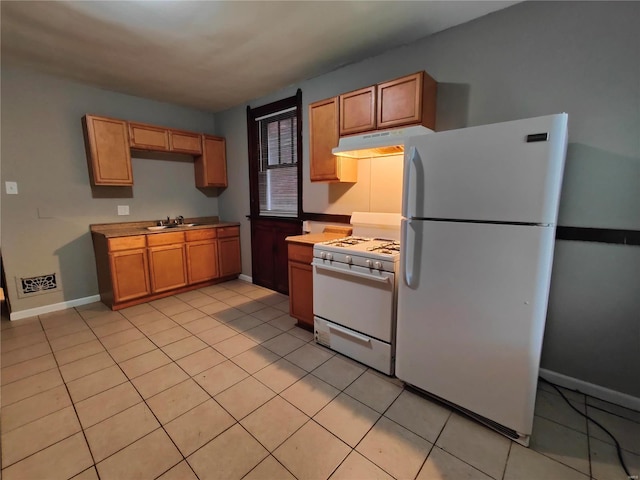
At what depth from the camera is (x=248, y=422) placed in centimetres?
171

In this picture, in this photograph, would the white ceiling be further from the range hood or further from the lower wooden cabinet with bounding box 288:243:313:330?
the lower wooden cabinet with bounding box 288:243:313:330

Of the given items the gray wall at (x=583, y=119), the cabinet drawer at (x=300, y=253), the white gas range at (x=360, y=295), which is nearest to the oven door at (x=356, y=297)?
the white gas range at (x=360, y=295)

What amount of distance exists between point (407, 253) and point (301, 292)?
52.0 inches

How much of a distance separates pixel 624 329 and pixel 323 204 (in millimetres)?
2612

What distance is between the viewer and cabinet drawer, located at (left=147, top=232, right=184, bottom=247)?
354 centimetres

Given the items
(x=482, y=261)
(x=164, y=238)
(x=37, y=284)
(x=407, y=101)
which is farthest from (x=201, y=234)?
(x=482, y=261)

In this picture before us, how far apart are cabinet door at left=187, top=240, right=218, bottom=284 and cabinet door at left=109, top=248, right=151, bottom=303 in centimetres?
55

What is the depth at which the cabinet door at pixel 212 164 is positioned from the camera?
4234mm

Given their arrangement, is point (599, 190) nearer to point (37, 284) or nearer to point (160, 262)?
point (160, 262)

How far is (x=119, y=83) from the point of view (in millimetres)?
3336

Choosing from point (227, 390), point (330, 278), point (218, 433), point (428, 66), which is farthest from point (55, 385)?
point (428, 66)

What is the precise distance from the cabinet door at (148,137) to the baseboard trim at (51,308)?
2001mm

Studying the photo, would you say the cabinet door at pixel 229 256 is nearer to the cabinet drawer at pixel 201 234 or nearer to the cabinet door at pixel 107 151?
the cabinet drawer at pixel 201 234

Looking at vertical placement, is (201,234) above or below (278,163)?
below
